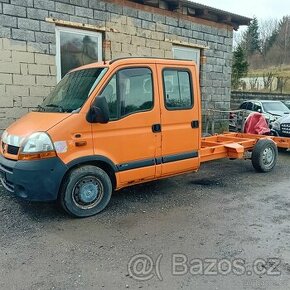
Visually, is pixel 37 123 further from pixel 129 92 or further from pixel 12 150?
pixel 129 92

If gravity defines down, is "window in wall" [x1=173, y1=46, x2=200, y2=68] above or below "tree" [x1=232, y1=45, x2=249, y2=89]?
below

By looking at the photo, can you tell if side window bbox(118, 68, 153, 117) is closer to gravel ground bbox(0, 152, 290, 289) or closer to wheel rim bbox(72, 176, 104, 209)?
wheel rim bbox(72, 176, 104, 209)

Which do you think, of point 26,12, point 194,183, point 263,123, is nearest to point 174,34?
point 263,123

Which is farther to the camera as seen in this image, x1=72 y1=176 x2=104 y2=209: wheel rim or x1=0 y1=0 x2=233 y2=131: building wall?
x1=0 y1=0 x2=233 y2=131: building wall

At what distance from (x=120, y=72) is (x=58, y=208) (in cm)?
224

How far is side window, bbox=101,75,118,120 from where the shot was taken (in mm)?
4820

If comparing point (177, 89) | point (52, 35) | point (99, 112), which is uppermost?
point (52, 35)

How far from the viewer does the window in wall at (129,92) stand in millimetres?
4859

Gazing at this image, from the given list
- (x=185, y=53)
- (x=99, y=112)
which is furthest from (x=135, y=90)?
(x=185, y=53)

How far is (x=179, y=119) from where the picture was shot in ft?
18.2

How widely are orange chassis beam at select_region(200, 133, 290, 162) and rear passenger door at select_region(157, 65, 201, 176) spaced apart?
2.10ft

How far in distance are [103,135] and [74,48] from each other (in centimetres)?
435

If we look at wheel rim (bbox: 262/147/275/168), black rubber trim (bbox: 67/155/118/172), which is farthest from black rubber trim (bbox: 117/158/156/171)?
wheel rim (bbox: 262/147/275/168)

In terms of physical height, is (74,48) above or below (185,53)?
below
